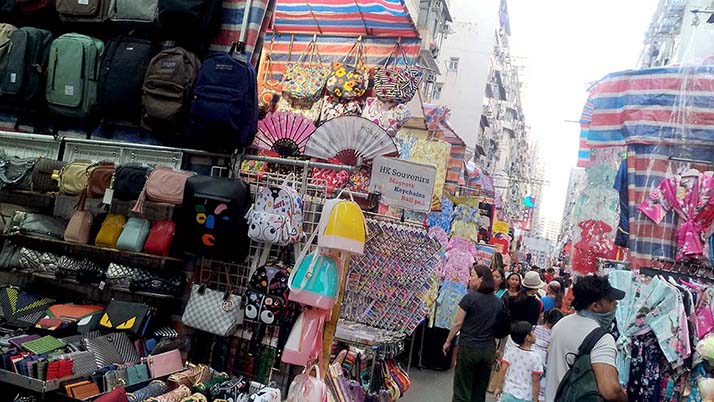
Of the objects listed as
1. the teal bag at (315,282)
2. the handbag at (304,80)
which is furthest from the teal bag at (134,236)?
the handbag at (304,80)

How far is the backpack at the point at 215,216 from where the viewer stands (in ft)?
11.3

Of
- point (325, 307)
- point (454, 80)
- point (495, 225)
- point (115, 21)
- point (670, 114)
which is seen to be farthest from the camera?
point (454, 80)

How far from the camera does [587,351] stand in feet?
10.9

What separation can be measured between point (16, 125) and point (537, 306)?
666cm

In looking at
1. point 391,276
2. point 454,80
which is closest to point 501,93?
point 454,80

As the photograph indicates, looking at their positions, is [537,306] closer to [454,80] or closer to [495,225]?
[495,225]

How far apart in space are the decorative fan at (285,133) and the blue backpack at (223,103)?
1.51ft

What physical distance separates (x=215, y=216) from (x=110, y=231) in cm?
105

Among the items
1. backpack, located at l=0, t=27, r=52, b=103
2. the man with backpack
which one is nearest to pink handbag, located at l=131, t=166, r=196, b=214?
backpack, located at l=0, t=27, r=52, b=103

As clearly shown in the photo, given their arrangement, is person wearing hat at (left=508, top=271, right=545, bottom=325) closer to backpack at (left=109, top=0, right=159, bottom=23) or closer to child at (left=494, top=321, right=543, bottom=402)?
child at (left=494, top=321, right=543, bottom=402)

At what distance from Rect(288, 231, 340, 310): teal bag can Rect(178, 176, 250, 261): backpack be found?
1.84ft

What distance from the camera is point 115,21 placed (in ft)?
14.0

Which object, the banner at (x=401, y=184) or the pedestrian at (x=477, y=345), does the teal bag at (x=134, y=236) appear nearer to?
the banner at (x=401, y=184)

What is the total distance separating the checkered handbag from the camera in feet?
11.5
